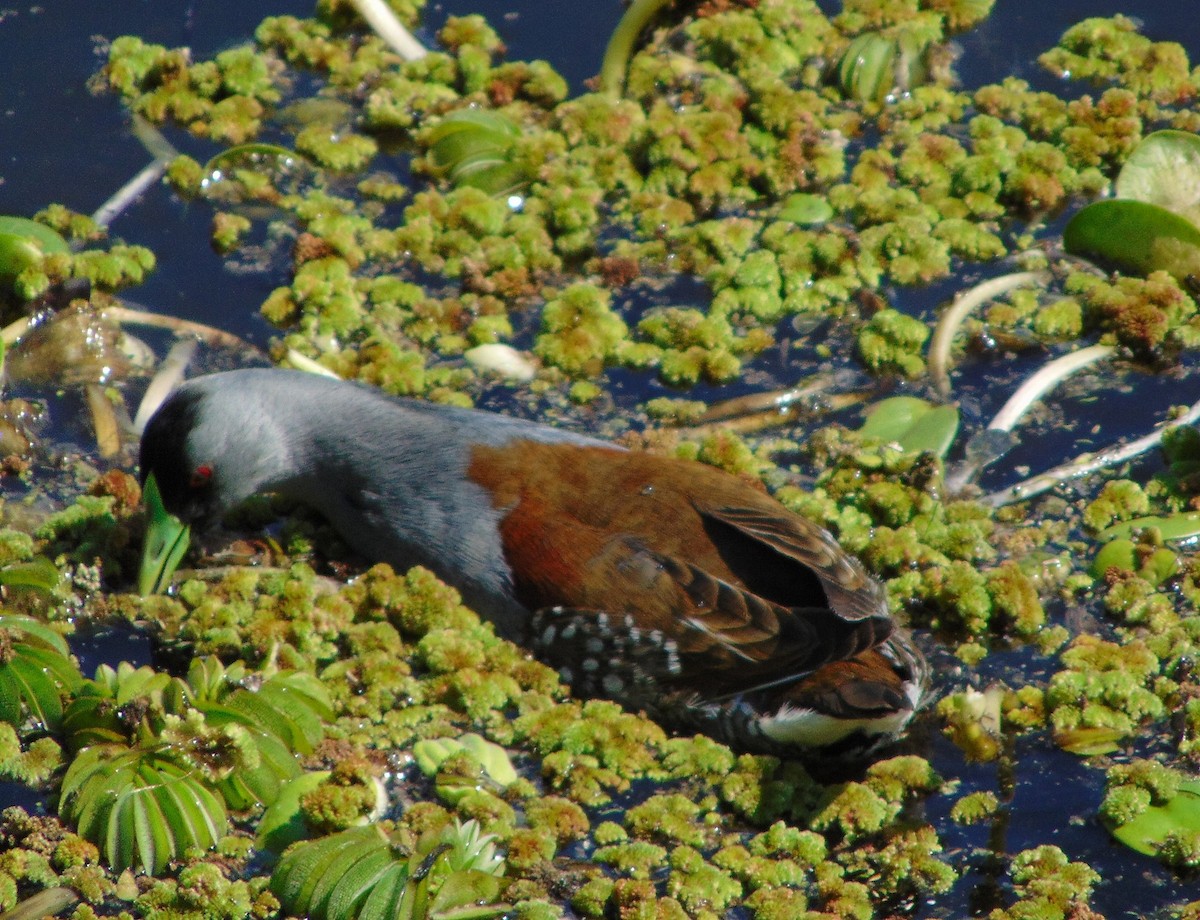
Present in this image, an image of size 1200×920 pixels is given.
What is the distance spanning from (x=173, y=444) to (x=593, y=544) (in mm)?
1601

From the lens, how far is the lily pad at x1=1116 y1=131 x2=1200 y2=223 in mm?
6082

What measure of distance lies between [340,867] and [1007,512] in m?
2.81

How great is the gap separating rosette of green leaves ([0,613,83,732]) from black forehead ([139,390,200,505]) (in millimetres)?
737

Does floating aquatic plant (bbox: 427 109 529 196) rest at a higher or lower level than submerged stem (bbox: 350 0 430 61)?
lower

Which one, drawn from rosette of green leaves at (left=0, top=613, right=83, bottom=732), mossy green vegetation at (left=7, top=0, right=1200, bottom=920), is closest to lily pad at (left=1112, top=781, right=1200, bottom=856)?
mossy green vegetation at (left=7, top=0, right=1200, bottom=920)

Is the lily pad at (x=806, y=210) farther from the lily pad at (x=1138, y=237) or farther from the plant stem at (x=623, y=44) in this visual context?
the plant stem at (x=623, y=44)

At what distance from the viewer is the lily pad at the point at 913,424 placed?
5.44 m

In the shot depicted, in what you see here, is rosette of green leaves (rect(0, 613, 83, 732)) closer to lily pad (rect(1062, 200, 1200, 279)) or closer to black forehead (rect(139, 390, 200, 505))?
black forehead (rect(139, 390, 200, 505))

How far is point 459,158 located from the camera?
6.61m

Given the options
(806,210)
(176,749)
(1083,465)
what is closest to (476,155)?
(806,210)

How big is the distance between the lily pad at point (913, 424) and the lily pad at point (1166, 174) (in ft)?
4.78

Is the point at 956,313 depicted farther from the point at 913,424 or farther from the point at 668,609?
the point at 668,609

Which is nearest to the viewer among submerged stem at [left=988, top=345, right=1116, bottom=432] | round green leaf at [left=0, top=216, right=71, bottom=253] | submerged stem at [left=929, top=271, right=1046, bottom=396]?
submerged stem at [left=988, top=345, right=1116, bottom=432]

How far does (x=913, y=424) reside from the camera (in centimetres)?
555
